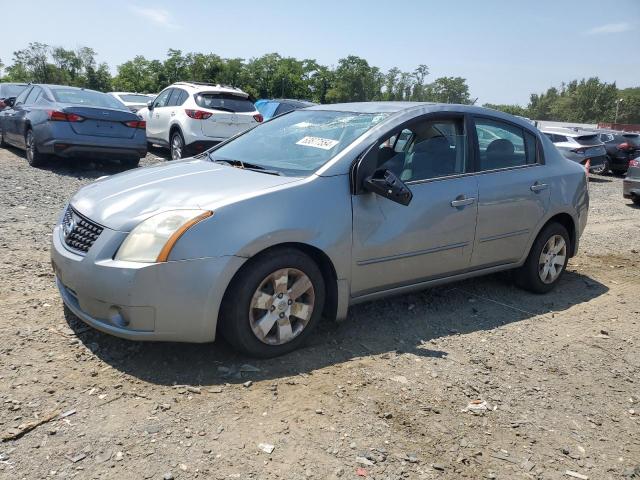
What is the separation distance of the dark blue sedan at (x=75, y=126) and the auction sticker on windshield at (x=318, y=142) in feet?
21.5

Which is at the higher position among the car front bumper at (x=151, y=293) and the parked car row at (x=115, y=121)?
the parked car row at (x=115, y=121)

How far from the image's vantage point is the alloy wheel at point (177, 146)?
12039 mm

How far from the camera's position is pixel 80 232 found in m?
3.58

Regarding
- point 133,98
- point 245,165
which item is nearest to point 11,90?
point 133,98

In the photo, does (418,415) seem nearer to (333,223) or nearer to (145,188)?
(333,223)

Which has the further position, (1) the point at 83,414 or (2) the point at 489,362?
(2) the point at 489,362

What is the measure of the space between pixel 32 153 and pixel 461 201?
8.63 metres

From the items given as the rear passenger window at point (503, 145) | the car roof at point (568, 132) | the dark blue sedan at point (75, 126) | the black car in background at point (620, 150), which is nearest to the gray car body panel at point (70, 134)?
the dark blue sedan at point (75, 126)

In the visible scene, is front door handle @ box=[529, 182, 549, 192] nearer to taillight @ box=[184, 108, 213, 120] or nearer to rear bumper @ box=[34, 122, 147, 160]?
rear bumper @ box=[34, 122, 147, 160]

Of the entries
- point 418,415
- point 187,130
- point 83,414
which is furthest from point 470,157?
point 187,130

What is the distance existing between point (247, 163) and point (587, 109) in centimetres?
10722

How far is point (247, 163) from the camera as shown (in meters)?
4.30

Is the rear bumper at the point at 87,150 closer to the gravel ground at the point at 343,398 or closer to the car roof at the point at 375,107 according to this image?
the gravel ground at the point at 343,398

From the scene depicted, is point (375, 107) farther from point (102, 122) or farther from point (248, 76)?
point (248, 76)
